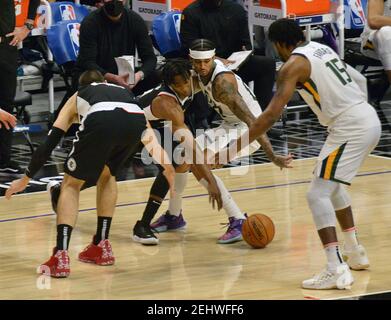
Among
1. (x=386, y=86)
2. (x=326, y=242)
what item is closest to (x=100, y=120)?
(x=326, y=242)

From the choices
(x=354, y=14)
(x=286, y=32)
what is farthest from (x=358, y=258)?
(x=354, y=14)

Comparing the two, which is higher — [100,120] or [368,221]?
[100,120]

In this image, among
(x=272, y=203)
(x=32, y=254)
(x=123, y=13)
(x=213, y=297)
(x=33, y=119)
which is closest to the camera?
(x=213, y=297)

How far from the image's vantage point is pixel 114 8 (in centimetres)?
1305

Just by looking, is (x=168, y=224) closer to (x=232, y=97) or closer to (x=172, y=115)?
(x=172, y=115)

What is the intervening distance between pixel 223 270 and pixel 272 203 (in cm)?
221

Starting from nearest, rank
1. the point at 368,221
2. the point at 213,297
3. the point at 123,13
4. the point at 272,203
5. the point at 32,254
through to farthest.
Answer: the point at 213,297 < the point at 32,254 < the point at 368,221 < the point at 272,203 < the point at 123,13

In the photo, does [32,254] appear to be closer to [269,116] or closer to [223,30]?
[269,116]

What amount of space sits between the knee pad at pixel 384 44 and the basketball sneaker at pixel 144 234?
5.42m

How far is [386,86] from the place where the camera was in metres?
15.7

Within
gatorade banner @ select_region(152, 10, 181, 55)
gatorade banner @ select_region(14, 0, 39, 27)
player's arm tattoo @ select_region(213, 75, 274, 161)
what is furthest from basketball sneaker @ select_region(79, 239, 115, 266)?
gatorade banner @ select_region(152, 10, 181, 55)

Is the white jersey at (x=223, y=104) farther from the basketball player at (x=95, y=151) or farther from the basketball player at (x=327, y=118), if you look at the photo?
the basketball player at (x=327, y=118)

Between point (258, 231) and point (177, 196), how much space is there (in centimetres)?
102

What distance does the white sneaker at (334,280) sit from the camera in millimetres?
8367
